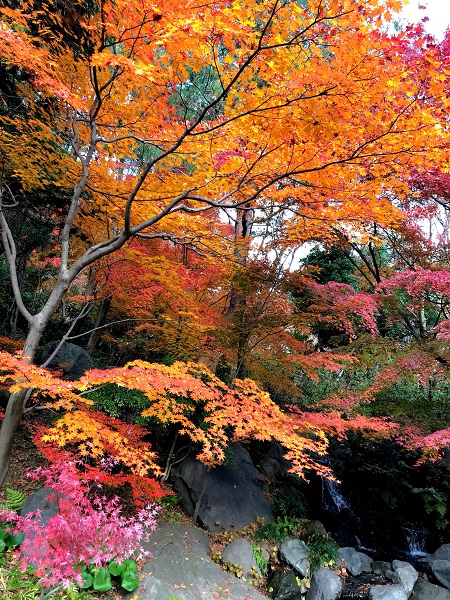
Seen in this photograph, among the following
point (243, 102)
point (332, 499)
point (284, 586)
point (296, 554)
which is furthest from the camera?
point (332, 499)

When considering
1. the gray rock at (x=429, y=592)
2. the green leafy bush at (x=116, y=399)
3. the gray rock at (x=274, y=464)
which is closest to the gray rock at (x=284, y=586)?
the gray rock at (x=429, y=592)

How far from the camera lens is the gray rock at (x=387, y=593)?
580 cm

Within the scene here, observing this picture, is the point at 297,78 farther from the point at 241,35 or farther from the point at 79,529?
the point at 79,529

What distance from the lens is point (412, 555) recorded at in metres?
7.90

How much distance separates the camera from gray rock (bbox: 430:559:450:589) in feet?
21.2

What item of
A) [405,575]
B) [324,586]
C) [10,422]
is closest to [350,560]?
[405,575]

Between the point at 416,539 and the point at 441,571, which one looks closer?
the point at 441,571

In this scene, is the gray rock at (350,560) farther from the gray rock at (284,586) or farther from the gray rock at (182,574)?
→ the gray rock at (182,574)

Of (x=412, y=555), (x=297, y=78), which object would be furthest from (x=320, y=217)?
(x=412, y=555)

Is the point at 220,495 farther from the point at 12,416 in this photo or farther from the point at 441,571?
the point at 441,571

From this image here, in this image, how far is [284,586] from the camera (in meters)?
5.66

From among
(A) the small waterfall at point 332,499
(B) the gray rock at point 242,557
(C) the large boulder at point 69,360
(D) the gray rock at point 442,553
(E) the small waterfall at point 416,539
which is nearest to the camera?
(B) the gray rock at point 242,557

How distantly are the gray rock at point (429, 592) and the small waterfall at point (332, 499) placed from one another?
245 cm

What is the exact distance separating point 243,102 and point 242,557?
7.09 meters
